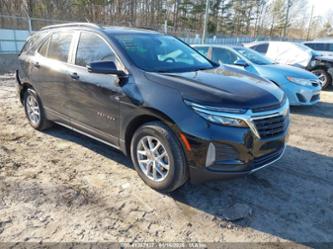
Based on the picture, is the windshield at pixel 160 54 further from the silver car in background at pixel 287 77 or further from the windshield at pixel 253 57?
the windshield at pixel 253 57

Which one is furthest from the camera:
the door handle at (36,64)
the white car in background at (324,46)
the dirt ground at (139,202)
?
the white car in background at (324,46)

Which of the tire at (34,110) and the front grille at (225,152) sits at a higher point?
the front grille at (225,152)

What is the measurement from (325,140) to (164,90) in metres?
3.63

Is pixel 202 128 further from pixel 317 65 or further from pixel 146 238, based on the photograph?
pixel 317 65

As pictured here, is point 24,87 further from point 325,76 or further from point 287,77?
point 325,76

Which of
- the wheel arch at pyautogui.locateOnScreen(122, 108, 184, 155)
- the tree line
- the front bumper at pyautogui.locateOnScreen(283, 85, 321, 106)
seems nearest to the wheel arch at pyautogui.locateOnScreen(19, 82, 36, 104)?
the wheel arch at pyautogui.locateOnScreen(122, 108, 184, 155)

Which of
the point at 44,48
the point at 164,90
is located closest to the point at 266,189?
the point at 164,90

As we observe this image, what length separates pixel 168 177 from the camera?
10.3ft

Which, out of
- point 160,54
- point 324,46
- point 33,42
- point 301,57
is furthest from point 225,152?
point 324,46

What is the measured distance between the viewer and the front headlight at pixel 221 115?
279 cm

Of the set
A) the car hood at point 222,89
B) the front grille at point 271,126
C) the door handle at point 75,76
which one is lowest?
the front grille at point 271,126

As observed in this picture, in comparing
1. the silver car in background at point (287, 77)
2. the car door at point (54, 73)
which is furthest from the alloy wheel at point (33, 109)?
the silver car in background at point (287, 77)

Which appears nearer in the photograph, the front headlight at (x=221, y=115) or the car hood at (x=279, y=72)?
the front headlight at (x=221, y=115)

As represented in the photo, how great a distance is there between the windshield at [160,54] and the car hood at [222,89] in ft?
0.93
